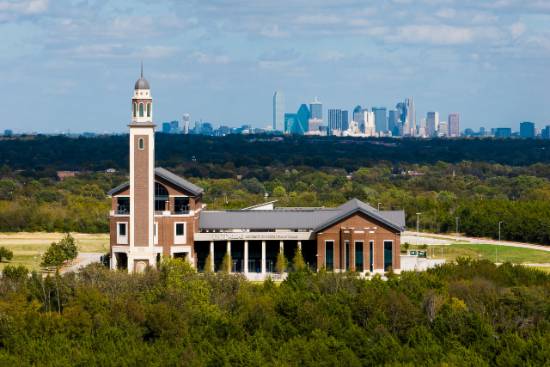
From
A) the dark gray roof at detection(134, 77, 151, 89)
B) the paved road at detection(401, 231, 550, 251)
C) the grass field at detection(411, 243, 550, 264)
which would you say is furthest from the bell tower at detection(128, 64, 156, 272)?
the paved road at detection(401, 231, 550, 251)

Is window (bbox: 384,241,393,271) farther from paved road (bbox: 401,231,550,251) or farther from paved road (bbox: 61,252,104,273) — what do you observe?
paved road (bbox: 401,231,550,251)

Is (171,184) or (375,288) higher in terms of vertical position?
(171,184)

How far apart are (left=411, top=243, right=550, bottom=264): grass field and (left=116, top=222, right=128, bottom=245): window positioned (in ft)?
88.6

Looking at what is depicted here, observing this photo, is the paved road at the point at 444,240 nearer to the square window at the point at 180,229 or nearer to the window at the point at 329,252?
the window at the point at 329,252

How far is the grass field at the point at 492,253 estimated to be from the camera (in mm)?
110675

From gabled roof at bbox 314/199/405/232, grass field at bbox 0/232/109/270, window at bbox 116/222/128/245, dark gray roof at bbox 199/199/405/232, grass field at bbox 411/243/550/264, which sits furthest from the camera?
grass field at bbox 411/243/550/264

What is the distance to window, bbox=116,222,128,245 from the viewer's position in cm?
9856

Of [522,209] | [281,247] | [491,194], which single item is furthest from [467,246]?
[491,194]

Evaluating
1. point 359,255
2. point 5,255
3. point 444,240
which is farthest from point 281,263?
point 444,240

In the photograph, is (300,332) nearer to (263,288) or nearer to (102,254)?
Result: (263,288)

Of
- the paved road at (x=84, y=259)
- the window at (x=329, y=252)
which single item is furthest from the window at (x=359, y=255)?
the paved road at (x=84, y=259)

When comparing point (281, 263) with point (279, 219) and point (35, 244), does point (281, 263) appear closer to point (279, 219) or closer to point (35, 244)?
point (279, 219)

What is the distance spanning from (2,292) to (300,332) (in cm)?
Result: 1911

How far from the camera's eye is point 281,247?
101750 millimetres
